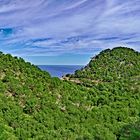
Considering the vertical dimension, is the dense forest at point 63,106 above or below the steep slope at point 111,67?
below

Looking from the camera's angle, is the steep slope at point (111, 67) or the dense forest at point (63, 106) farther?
the steep slope at point (111, 67)

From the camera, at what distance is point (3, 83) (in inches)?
1977

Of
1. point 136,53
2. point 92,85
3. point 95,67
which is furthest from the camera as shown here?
point 136,53

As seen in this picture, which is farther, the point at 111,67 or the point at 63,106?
the point at 111,67

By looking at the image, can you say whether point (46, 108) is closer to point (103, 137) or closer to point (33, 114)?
point (33, 114)

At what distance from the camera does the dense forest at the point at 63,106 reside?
4384 centimetres

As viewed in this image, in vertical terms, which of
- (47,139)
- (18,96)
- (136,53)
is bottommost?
(47,139)

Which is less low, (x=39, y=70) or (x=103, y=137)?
(x=39, y=70)

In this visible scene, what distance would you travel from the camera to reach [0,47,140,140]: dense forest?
4384 cm

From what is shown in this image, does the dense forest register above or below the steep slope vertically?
below

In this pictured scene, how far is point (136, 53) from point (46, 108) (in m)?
37.2

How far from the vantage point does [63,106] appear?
173 ft

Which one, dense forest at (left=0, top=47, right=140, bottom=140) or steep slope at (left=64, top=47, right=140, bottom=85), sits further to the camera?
steep slope at (left=64, top=47, right=140, bottom=85)

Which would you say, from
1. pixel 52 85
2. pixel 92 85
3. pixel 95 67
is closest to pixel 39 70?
pixel 52 85
